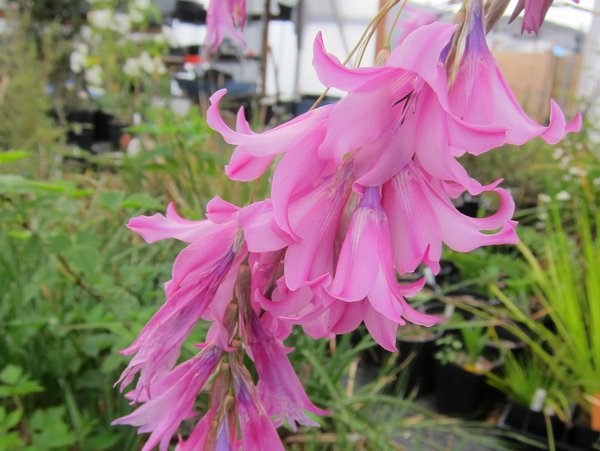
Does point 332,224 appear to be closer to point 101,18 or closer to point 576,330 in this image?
point 576,330

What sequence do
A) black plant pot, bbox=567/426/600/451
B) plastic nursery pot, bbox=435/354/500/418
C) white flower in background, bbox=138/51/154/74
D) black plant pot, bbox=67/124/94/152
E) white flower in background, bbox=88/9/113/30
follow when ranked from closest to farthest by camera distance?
black plant pot, bbox=567/426/600/451 → plastic nursery pot, bbox=435/354/500/418 → white flower in background, bbox=138/51/154/74 → white flower in background, bbox=88/9/113/30 → black plant pot, bbox=67/124/94/152

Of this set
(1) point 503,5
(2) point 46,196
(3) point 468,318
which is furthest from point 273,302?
(3) point 468,318

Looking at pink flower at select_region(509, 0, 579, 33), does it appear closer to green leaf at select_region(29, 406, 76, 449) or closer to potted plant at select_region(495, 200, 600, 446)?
green leaf at select_region(29, 406, 76, 449)

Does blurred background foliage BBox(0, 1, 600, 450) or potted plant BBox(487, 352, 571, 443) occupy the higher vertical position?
blurred background foliage BBox(0, 1, 600, 450)

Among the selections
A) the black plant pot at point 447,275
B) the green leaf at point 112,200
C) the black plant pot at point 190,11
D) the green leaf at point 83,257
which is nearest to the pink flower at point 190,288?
the green leaf at point 83,257

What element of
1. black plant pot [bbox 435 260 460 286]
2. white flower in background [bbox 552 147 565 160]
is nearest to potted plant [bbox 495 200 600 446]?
black plant pot [bbox 435 260 460 286]

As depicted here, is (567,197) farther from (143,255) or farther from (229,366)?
(229,366)
